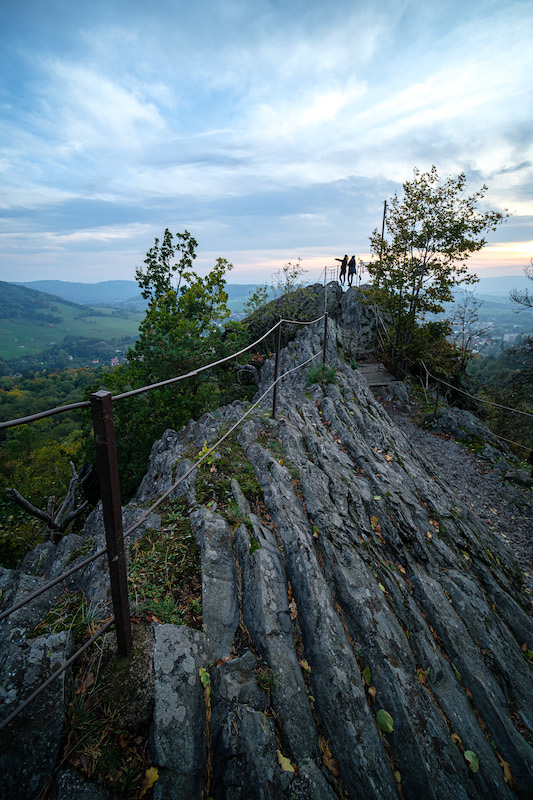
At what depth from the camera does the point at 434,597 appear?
3.93 m

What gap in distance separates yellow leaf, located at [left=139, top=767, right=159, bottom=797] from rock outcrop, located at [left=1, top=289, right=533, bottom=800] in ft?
0.14

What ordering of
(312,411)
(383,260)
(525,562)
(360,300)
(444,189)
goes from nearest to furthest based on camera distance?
(525,562)
(312,411)
(444,189)
(383,260)
(360,300)

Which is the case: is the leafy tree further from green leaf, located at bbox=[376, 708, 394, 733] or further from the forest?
green leaf, located at bbox=[376, 708, 394, 733]

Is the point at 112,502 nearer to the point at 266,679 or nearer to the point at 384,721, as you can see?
the point at 266,679

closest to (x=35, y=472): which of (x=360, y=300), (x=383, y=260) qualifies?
(x=360, y=300)

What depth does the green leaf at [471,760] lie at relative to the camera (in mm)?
2646

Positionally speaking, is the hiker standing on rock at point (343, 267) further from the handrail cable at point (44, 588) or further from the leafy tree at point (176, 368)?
the handrail cable at point (44, 588)

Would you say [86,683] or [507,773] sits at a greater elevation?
[86,683]

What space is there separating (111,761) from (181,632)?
0.78m

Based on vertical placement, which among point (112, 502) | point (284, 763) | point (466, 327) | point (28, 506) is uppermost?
point (466, 327)

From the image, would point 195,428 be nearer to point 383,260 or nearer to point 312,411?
point 312,411

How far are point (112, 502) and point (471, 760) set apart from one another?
11.5ft

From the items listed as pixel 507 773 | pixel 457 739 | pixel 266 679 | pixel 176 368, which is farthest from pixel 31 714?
pixel 176 368

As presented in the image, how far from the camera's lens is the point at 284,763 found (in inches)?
82.0
